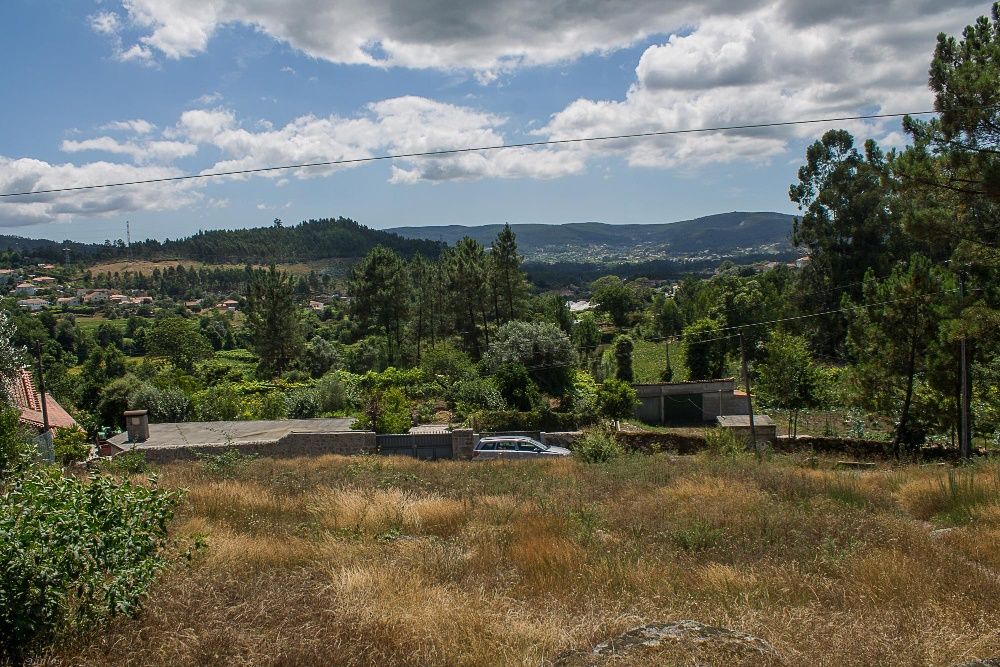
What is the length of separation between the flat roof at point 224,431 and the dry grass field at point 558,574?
11.4 m

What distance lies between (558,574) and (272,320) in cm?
4500

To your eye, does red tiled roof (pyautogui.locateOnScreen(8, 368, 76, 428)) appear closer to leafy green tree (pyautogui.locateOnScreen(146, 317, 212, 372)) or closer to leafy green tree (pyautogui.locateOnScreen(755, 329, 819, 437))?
leafy green tree (pyautogui.locateOnScreen(755, 329, 819, 437))

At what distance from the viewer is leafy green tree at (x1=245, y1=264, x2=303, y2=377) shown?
47344 mm

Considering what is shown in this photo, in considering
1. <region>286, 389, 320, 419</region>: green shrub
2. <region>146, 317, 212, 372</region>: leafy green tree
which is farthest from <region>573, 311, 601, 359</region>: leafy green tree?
<region>146, 317, 212, 372</region>: leafy green tree

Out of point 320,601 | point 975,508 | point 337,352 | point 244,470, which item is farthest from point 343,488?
point 337,352

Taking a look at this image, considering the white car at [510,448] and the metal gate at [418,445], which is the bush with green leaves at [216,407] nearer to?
the metal gate at [418,445]

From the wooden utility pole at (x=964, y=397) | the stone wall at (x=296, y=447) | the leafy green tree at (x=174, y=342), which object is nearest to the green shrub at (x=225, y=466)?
the stone wall at (x=296, y=447)

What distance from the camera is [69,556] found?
4.03m

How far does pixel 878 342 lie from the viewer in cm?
2119

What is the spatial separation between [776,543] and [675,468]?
5.60 metres

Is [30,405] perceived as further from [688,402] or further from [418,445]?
[688,402]

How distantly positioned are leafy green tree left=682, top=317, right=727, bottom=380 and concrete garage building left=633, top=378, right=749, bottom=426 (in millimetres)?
7061

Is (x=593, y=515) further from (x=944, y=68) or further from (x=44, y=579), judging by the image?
(x=944, y=68)

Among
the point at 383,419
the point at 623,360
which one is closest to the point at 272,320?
the point at 623,360
